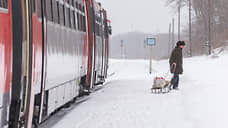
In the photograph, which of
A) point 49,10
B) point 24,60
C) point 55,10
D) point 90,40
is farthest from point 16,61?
point 90,40

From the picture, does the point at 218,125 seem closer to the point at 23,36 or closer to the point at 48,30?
the point at 48,30

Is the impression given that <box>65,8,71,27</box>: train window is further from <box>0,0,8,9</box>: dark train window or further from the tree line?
the tree line

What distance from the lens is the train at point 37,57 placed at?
491cm

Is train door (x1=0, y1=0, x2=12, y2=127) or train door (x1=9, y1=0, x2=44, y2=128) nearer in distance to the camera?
train door (x1=0, y1=0, x2=12, y2=127)

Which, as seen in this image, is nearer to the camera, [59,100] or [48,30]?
[48,30]

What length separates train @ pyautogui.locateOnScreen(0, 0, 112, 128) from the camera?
16.1 feet

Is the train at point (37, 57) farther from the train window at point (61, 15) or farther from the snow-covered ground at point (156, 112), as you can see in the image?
the snow-covered ground at point (156, 112)

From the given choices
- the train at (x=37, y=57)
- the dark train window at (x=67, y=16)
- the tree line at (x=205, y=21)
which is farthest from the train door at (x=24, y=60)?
the tree line at (x=205, y=21)

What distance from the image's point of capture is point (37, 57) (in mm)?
6086

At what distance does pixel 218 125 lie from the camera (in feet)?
24.5

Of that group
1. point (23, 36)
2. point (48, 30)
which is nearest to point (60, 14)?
point (48, 30)

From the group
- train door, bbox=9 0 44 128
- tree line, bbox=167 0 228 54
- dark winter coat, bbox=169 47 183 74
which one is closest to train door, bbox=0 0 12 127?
train door, bbox=9 0 44 128

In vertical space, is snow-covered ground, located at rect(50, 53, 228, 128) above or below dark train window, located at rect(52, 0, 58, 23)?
below

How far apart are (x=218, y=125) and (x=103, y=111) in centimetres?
307
